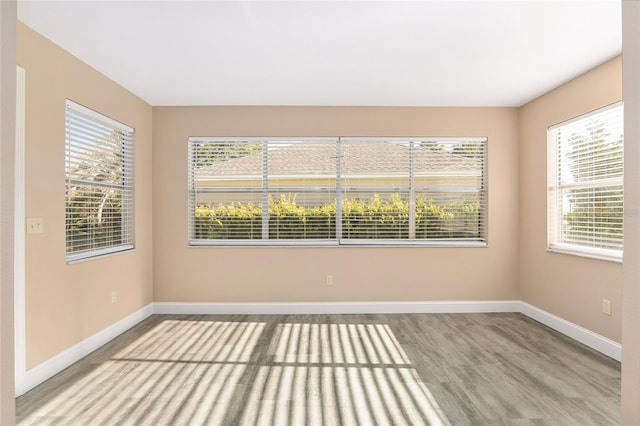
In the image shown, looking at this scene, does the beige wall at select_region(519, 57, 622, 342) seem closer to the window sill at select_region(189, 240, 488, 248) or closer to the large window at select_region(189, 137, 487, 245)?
the large window at select_region(189, 137, 487, 245)

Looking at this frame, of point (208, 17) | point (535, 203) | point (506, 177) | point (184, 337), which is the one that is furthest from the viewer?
point (506, 177)

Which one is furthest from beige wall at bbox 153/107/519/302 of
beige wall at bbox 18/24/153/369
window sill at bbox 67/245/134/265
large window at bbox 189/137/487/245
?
beige wall at bbox 18/24/153/369

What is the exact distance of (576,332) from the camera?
3832mm

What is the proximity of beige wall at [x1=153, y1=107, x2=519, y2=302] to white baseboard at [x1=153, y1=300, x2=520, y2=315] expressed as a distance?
71mm

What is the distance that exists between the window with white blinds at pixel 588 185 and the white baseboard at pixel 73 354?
4912 millimetres

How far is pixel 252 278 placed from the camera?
4793 mm

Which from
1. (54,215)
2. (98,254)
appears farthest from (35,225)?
(98,254)

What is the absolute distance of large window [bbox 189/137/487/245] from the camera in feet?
16.1

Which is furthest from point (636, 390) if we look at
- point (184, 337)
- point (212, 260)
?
point (212, 260)

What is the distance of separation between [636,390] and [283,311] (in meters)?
4.05

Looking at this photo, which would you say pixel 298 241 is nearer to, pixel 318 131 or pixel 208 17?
pixel 318 131

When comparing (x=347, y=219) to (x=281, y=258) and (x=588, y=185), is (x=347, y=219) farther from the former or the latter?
(x=588, y=185)

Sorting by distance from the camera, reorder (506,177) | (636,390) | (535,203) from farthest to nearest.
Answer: (506,177), (535,203), (636,390)

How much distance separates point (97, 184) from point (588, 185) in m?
5.01
